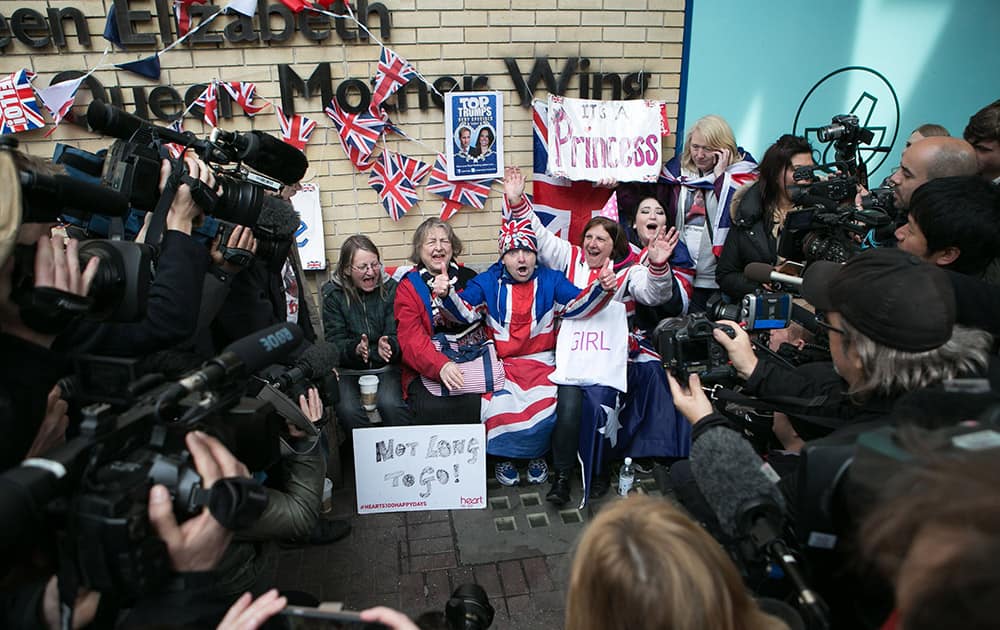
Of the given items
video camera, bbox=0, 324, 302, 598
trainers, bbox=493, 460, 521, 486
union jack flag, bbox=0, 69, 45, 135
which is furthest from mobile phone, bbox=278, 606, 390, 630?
union jack flag, bbox=0, 69, 45, 135

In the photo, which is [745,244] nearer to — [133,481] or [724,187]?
[724,187]

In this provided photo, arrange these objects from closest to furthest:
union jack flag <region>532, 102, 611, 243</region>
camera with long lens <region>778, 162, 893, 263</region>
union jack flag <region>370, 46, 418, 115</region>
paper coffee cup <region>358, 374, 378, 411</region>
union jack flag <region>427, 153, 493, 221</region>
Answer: camera with long lens <region>778, 162, 893, 263</region>, paper coffee cup <region>358, 374, 378, 411</region>, union jack flag <region>370, 46, 418, 115</region>, union jack flag <region>427, 153, 493, 221</region>, union jack flag <region>532, 102, 611, 243</region>

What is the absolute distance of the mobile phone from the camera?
1.12 meters

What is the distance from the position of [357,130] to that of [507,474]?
9.44ft

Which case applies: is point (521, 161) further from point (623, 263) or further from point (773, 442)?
point (773, 442)

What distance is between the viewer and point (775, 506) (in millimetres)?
1441

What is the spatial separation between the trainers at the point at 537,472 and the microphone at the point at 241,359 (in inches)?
101

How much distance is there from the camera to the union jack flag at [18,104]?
408 centimetres

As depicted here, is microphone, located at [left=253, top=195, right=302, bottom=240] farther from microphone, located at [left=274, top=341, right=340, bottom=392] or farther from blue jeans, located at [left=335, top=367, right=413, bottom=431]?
blue jeans, located at [left=335, top=367, right=413, bottom=431]

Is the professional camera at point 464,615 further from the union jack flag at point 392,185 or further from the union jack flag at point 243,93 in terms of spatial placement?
the union jack flag at point 243,93

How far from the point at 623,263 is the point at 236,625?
11.7 ft

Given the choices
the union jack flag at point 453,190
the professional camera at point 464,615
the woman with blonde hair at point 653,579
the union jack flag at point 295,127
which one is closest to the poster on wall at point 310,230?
the union jack flag at point 295,127

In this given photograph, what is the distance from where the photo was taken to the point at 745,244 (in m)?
3.96

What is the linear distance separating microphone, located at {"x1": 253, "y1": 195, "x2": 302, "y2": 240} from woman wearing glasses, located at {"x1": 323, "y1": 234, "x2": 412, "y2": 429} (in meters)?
1.19
